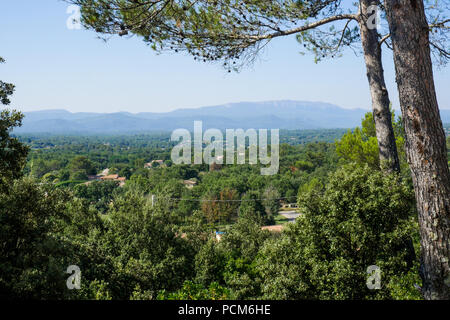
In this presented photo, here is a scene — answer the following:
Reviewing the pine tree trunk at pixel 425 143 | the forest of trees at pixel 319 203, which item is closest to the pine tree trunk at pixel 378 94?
the forest of trees at pixel 319 203

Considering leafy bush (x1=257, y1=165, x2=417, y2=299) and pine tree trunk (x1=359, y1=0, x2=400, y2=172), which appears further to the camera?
pine tree trunk (x1=359, y1=0, x2=400, y2=172)

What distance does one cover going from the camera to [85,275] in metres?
6.93

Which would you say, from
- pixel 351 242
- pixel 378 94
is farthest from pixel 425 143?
pixel 378 94

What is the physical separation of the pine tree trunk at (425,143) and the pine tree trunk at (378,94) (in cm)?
194

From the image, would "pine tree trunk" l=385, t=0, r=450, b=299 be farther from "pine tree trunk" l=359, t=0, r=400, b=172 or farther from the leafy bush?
"pine tree trunk" l=359, t=0, r=400, b=172

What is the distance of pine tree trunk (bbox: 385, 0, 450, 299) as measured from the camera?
3.88m

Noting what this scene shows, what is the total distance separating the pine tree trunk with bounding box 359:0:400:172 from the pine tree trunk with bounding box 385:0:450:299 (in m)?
1.94

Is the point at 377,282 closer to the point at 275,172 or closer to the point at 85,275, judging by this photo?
the point at 85,275

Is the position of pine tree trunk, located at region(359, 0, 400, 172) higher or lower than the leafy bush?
higher

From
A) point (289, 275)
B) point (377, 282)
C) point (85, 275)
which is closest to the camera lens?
point (377, 282)

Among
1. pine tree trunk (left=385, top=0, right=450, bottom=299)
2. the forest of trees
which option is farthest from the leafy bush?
pine tree trunk (left=385, top=0, right=450, bottom=299)
